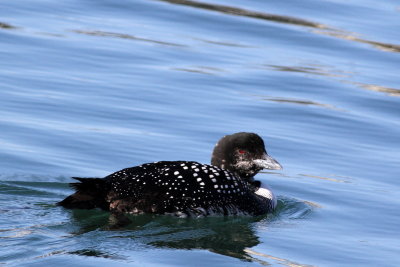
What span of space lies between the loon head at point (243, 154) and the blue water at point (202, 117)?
0.47 metres

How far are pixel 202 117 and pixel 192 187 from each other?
290cm

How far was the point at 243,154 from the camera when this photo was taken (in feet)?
29.5

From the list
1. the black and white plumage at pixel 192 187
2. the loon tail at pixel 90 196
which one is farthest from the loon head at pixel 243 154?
the loon tail at pixel 90 196

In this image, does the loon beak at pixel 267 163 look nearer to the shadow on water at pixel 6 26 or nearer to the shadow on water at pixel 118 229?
the shadow on water at pixel 118 229

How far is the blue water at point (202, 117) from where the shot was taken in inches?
311

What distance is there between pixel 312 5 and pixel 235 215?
8437 mm

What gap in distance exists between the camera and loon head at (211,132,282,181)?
8.97m

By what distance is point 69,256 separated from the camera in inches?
285

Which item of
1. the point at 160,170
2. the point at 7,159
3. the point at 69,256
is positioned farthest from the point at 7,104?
the point at 69,256

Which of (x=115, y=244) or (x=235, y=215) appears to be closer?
(x=115, y=244)

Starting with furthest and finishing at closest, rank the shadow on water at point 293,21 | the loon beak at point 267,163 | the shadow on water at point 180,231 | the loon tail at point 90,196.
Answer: the shadow on water at point 293,21 < the loon beak at point 267,163 < the loon tail at point 90,196 < the shadow on water at point 180,231

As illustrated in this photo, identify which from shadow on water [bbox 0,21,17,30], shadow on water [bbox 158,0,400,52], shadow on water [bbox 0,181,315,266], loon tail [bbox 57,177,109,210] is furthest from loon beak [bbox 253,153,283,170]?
shadow on water [bbox 0,21,17,30]

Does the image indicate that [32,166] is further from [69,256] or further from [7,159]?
[69,256]

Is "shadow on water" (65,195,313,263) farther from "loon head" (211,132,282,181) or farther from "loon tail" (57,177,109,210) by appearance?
"loon head" (211,132,282,181)
